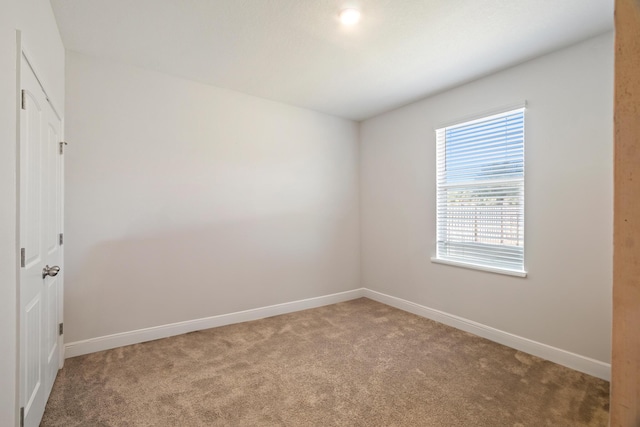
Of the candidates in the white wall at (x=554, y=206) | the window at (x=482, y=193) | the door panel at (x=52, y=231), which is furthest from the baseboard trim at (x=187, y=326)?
the window at (x=482, y=193)

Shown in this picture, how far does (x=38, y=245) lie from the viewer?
1806mm

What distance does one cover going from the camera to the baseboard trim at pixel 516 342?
238cm

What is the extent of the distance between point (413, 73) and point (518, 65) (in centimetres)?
94

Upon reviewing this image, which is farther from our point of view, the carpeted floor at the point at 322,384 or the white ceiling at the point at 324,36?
the white ceiling at the point at 324,36

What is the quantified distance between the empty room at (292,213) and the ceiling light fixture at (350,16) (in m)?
0.03

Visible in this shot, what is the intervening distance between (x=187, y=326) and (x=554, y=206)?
12.2ft

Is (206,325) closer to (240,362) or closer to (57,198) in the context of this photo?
(240,362)

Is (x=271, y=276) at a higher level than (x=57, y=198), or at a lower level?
lower

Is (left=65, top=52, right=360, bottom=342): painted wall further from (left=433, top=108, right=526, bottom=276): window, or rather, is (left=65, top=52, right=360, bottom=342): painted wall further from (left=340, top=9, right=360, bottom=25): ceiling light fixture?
(left=340, top=9, right=360, bottom=25): ceiling light fixture

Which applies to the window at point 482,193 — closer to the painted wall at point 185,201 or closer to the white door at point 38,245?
the painted wall at point 185,201

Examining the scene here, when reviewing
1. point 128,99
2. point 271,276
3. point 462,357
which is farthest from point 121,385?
point 462,357

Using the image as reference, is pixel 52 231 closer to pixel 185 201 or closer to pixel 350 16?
pixel 185 201

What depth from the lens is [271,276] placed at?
3.83 m

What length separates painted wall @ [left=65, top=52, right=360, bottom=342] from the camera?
2.77m
